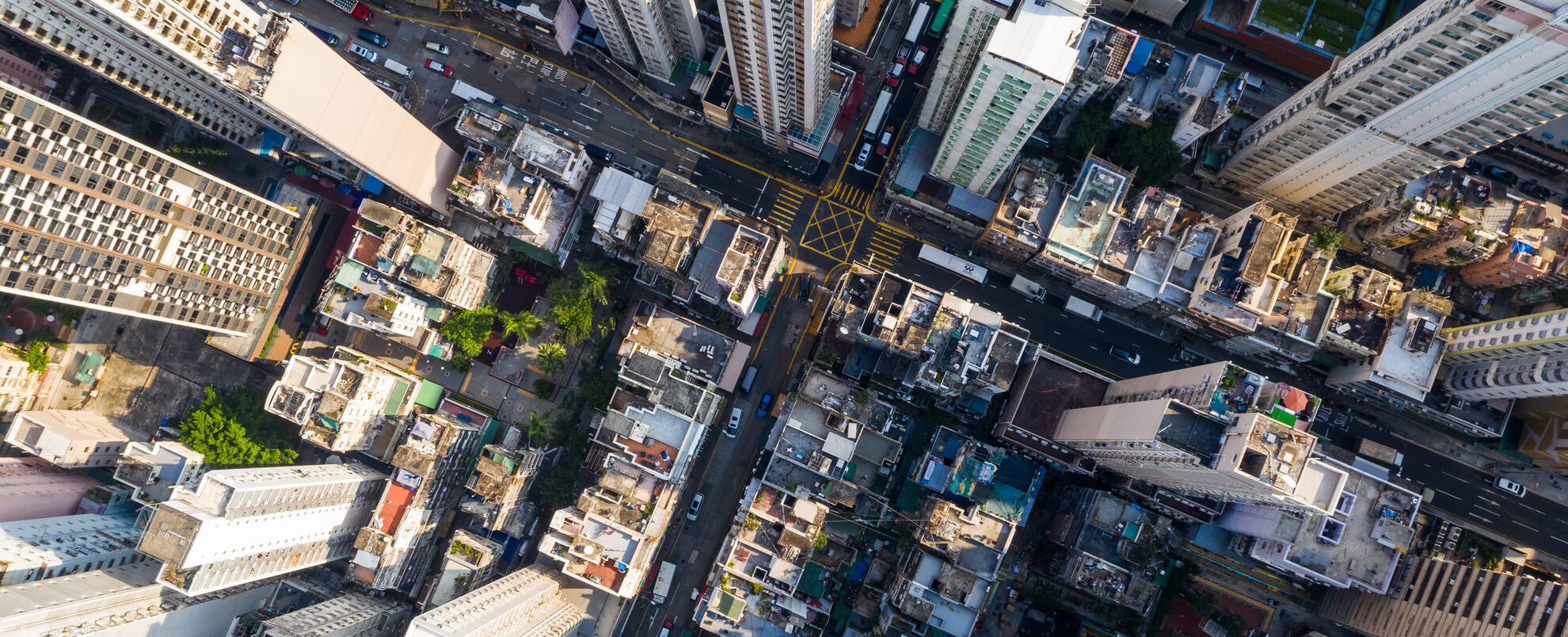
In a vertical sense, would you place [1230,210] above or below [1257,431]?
above

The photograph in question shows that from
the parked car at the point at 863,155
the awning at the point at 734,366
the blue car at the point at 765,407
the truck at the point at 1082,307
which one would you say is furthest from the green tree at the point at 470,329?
the truck at the point at 1082,307

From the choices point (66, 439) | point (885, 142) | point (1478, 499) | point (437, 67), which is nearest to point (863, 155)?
point (885, 142)

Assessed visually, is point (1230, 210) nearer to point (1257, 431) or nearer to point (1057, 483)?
point (1057, 483)

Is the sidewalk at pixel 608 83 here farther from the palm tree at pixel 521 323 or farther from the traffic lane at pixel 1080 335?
the palm tree at pixel 521 323

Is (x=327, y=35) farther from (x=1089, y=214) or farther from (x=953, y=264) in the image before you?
(x=1089, y=214)

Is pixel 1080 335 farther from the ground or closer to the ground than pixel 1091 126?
closer to the ground

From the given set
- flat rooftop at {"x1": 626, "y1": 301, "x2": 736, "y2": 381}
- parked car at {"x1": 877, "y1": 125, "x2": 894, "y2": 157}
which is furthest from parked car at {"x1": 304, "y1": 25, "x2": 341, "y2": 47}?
parked car at {"x1": 877, "y1": 125, "x2": 894, "y2": 157}

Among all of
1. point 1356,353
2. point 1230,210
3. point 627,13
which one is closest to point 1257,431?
point 1356,353
